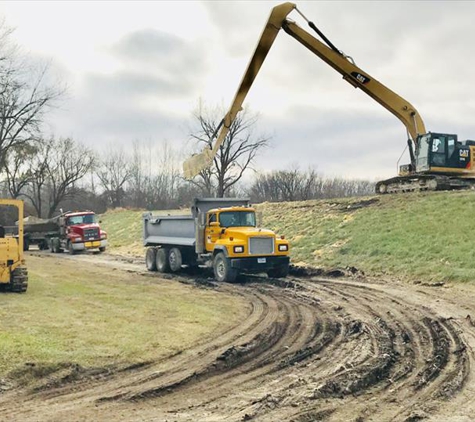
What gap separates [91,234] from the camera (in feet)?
105

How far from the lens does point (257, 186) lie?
248 feet

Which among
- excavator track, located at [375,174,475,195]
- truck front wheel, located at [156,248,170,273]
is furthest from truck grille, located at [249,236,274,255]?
excavator track, located at [375,174,475,195]

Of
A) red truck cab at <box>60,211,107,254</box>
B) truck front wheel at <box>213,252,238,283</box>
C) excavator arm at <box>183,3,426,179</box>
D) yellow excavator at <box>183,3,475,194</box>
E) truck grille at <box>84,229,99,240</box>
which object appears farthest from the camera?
truck grille at <box>84,229,99,240</box>

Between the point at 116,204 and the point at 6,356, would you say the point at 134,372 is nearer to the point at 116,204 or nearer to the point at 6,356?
the point at 6,356

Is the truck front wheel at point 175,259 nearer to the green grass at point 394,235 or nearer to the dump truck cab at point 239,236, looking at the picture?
the dump truck cab at point 239,236

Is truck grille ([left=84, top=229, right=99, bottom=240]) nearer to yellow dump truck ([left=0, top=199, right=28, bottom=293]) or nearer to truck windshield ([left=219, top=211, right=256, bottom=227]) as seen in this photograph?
truck windshield ([left=219, top=211, right=256, bottom=227])

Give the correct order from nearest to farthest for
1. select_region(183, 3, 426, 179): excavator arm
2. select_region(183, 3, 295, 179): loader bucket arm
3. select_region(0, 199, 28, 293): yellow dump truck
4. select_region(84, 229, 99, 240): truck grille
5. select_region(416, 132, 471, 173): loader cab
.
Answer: select_region(0, 199, 28, 293): yellow dump truck < select_region(183, 3, 295, 179): loader bucket arm < select_region(183, 3, 426, 179): excavator arm < select_region(416, 132, 471, 173): loader cab < select_region(84, 229, 99, 240): truck grille

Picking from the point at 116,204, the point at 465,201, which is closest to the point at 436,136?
the point at 465,201

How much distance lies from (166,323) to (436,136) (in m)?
19.5

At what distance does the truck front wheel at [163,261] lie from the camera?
20.5m

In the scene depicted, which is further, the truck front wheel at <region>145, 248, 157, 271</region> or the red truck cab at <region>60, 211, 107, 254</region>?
the red truck cab at <region>60, 211, 107, 254</region>

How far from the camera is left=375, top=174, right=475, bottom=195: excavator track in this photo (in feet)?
83.0

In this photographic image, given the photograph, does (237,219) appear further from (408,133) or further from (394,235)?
(408,133)

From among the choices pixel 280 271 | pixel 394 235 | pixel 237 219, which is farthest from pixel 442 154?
pixel 237 219
